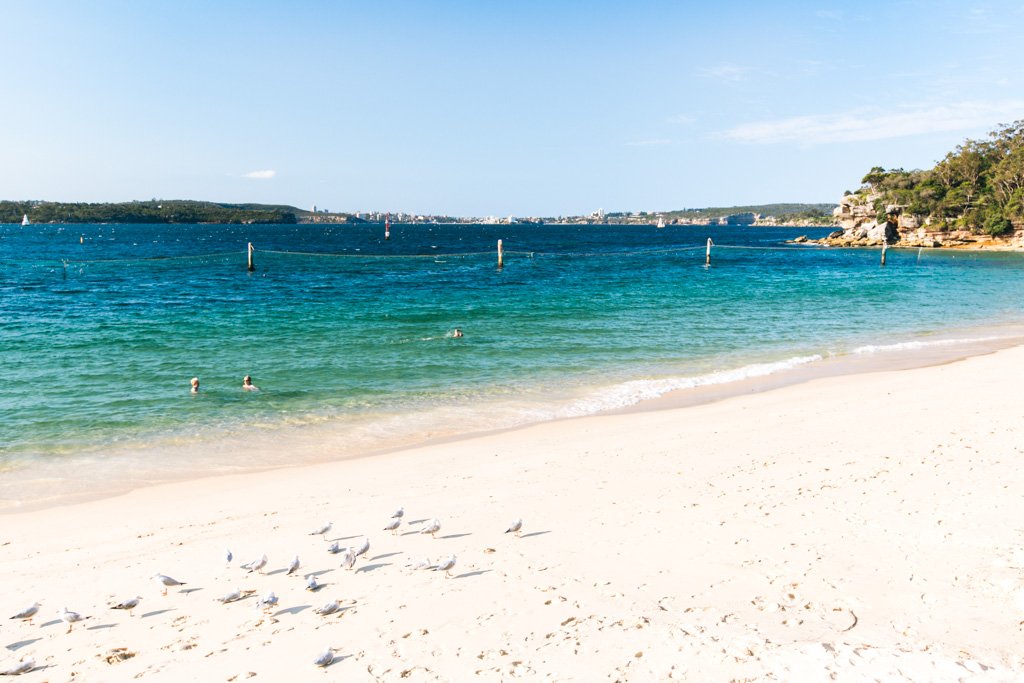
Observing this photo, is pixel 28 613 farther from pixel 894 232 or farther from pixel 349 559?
A: pixel 894 232

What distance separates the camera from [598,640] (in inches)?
233

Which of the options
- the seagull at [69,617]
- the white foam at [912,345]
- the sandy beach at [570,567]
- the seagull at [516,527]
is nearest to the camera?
the sandy beach at [570,567]

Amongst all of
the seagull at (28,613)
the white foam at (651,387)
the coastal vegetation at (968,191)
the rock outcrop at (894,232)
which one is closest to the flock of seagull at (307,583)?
the seagull at (28,613)

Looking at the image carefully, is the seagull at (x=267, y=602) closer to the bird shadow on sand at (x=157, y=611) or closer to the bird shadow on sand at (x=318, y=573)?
the bird shadow on sand at (x=318, y=573)

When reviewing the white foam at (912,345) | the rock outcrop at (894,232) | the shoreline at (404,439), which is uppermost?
the rock outcrop at (894,232)

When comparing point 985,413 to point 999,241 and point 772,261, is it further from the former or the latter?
point 999,241

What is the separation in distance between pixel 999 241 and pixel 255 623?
3888 inches

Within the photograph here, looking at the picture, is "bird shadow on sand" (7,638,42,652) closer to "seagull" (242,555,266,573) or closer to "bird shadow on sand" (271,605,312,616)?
"seagull" (242,555,266,573)

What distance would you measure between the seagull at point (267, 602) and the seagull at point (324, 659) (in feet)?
4.13

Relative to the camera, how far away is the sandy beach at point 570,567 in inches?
224

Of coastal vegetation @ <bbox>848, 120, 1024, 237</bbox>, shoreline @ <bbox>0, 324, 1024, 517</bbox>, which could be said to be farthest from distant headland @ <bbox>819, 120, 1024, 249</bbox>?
shoreline @ <bbox>0, 324, 1024, 517</bbox>

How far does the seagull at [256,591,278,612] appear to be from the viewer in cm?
658

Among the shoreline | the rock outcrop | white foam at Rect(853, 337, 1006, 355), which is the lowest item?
the shoreline

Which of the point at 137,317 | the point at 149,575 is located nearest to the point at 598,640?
the point at 149,575
